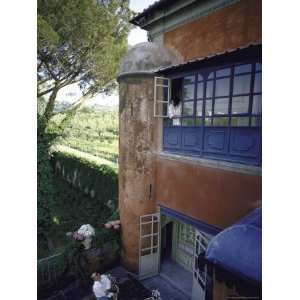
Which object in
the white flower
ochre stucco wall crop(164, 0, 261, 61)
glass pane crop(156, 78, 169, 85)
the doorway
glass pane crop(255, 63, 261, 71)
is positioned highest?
ochre stucco wall crop(164, 0, 261, 61)

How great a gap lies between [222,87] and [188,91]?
88 centimetres

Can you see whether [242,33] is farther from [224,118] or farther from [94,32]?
[94,32]

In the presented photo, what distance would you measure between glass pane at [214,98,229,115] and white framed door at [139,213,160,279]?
9.48 ft

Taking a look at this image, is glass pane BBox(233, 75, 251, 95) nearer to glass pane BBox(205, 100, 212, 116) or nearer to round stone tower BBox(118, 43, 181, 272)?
glass pane BBox(205, 100, 212, 116)

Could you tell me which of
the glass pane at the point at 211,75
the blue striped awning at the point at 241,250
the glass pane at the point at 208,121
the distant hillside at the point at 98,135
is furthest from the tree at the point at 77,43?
the distant hillside at the point at 98,135

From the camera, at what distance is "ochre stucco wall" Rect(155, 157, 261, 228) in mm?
3982

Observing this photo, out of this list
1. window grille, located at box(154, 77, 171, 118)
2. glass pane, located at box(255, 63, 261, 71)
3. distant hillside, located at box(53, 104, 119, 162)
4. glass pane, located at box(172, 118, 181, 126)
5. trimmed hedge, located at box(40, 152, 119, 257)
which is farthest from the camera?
distant hillside, located at box(53, 104, 119, 162)

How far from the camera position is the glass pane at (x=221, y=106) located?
4.51m

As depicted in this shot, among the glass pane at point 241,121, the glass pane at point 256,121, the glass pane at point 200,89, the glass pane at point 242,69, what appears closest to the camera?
the glass pane at point 256,121

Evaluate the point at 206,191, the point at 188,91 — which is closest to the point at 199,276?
the point at 206,191

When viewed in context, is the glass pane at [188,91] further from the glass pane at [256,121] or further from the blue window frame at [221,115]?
the glass pane at [256,121]

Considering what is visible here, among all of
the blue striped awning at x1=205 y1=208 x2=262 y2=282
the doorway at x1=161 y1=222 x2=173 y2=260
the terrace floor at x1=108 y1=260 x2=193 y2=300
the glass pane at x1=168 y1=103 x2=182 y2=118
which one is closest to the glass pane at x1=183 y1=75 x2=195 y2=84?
the glass pane at x1=168 y1=103 x2=182 y2=118
